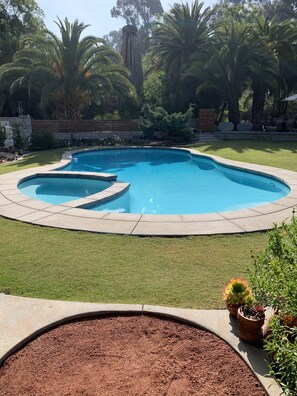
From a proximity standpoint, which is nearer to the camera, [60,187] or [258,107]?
[60,187]

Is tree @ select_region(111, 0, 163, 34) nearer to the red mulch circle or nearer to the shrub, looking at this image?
the shrub

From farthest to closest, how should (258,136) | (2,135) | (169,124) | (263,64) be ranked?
(263,64)
(258,136)
(169,124)
(2,135)

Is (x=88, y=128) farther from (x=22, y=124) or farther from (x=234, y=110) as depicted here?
(x=234, y=110)

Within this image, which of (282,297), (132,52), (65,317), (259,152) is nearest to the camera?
(282,297)

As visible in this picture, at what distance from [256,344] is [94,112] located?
25.5 meters

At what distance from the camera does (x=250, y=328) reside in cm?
264

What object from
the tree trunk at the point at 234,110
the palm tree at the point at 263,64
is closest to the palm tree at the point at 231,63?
the tree trunk at the point at 234,110

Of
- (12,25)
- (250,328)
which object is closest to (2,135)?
(12,25)

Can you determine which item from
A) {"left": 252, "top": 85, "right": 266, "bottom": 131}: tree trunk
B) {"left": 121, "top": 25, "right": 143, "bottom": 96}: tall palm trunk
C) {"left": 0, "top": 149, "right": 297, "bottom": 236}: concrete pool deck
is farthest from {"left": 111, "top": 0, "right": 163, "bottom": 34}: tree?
{"left": 0, "top": 149, "right": 297, "bottom": 236}: concrete pool deck

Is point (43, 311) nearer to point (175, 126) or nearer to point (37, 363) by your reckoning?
point (37, 363)

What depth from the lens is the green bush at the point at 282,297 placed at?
5.24 feet

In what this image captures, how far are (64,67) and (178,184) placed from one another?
12.6 m

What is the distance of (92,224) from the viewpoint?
5832 millimetres

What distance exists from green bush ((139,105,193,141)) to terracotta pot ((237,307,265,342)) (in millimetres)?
17833
